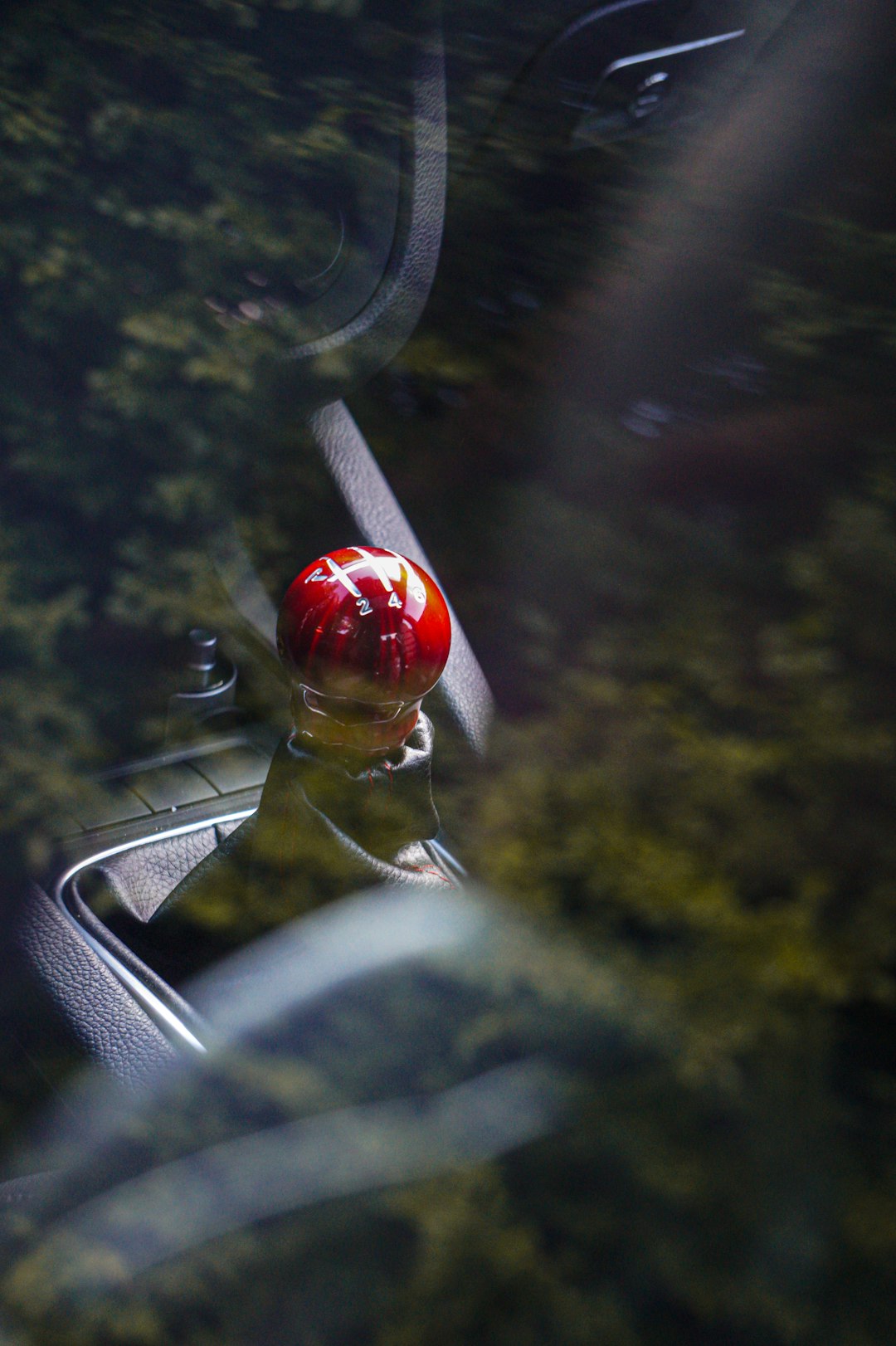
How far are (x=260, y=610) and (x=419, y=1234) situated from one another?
3.76ft

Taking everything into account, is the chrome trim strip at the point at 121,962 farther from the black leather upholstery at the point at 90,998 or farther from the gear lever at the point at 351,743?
the gear lever at the point at 351,743

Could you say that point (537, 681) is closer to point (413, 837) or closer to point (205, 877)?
point (413, 837)

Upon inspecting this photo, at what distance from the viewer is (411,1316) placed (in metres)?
0.42

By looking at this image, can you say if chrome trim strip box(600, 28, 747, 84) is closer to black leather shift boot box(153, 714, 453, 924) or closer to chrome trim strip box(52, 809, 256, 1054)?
black leather shift boot box(153, 714, 453, 924)

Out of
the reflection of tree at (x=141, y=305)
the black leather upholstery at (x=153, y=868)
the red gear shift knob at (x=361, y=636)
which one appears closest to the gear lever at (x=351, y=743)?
the red gear shift knob at (x=361, y=636)

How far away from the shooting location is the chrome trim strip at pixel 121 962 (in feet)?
2.93

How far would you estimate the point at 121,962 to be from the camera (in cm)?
105

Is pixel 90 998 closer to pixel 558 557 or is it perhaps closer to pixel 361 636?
pixel 361 636

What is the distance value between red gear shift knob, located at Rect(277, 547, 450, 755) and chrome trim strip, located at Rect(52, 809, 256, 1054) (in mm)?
244

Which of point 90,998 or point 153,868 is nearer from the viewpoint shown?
point 90,998

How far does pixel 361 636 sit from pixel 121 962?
20.0 inches

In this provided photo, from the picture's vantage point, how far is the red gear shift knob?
731mm

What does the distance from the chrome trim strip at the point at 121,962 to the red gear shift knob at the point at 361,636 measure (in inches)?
9.6

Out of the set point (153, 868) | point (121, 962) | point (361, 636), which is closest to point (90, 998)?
point (121, 962)
